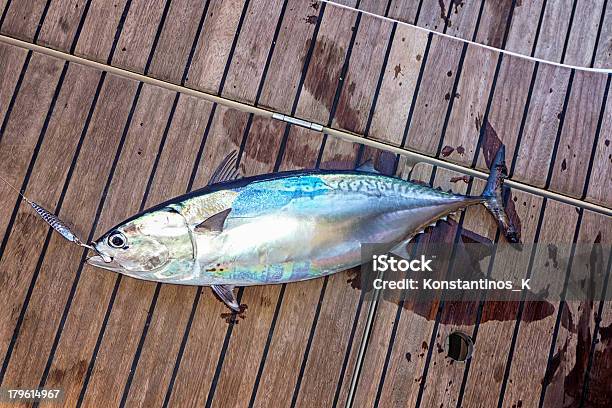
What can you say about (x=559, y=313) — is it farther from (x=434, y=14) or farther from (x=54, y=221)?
(x=54, y=221)

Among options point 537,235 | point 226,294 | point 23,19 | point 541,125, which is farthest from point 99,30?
point 537,235

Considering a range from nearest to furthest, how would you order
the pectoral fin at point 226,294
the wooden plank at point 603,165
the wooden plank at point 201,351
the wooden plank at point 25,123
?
the pectoral fin at point 226,294 → the wooden plank at point 201,351 → the wooden plank at point 25,123 → the wooden plank at point 603,165

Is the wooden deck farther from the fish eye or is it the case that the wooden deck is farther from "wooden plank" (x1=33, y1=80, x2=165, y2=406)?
the fish eye

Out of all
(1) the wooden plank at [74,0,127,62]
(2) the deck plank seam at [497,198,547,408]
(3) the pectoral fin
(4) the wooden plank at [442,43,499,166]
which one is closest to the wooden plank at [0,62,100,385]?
(1) the wooden plank at [74,0,127,62]

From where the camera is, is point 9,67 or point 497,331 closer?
point 497,331

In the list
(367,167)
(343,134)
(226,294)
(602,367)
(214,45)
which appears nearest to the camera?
(226,294)

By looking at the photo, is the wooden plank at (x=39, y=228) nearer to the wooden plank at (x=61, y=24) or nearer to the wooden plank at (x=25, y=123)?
the wooden plank at (x=25, y=123)

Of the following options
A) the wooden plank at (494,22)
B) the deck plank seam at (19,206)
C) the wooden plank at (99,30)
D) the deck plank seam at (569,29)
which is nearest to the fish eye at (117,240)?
the deck plank seam at (19,206)
